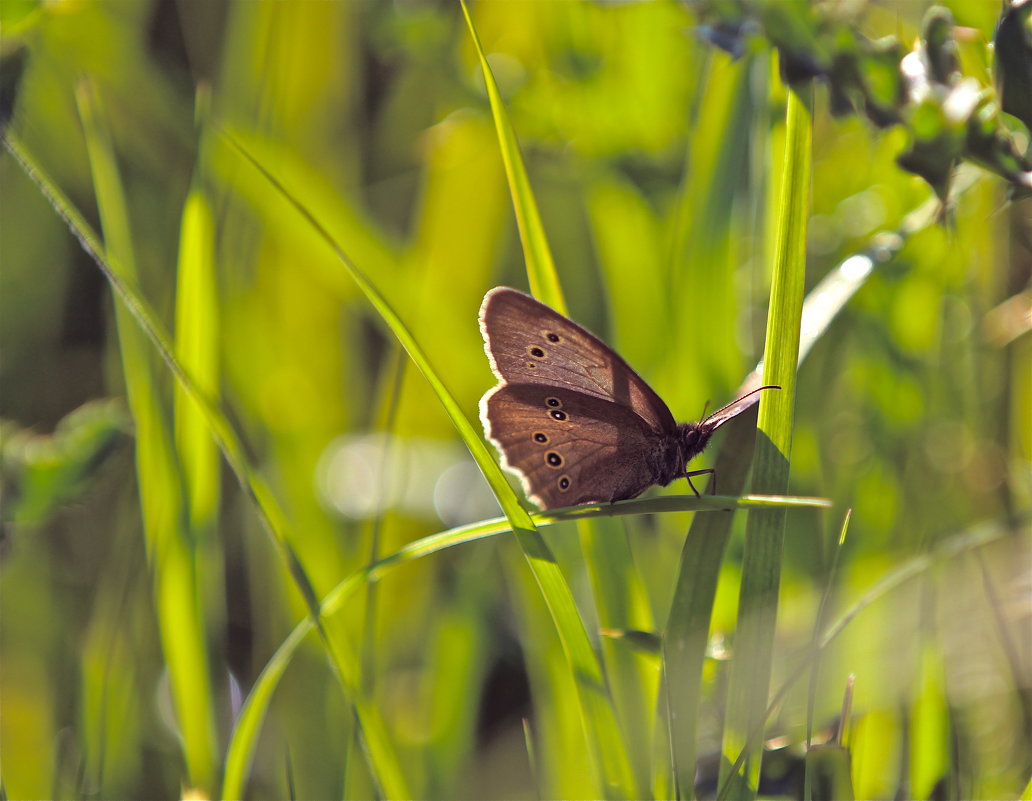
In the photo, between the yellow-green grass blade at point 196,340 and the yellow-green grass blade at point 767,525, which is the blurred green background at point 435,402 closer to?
the yellow-green grass blade at point 196,340

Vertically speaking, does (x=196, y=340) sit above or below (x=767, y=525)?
above

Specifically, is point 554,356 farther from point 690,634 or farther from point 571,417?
point 690,634

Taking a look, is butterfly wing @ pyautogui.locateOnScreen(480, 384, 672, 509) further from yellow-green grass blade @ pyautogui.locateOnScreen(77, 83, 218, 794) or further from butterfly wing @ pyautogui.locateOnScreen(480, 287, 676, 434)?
yellow-green grass blade @ pyautogui.locateOnScreen(77, 83, 218, 794)

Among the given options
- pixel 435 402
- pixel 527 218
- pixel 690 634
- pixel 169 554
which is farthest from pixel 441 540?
pixel 435 402

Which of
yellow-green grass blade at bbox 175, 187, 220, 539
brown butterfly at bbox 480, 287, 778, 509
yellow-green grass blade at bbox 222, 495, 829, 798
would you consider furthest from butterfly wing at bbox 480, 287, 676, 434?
yellow-green grass blade at bbox 175, 187, 220, 539

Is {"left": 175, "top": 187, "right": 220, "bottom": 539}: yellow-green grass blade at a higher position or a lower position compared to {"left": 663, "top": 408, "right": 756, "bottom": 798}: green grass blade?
higher

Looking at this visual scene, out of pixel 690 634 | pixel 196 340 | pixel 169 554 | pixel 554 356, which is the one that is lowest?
pixel 690 634
